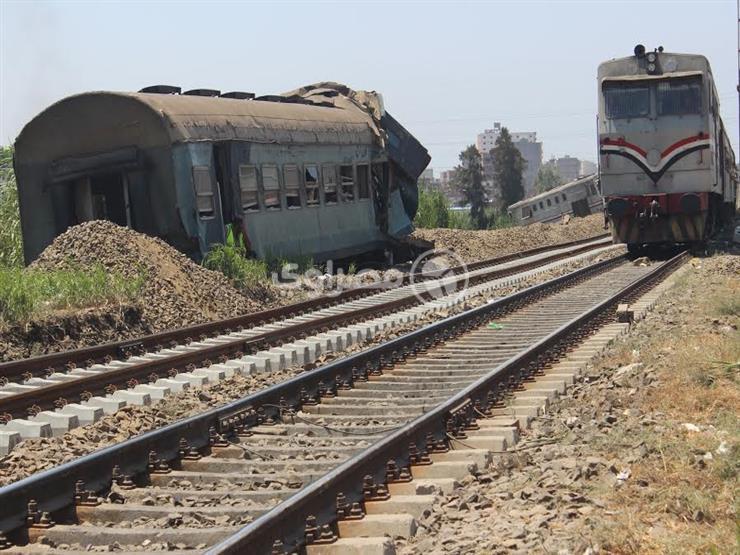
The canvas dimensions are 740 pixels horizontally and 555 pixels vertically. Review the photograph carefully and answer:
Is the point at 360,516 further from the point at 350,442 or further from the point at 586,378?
the point at 586,378

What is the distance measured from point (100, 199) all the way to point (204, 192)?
2.42 meters

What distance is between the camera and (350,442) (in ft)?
23.9

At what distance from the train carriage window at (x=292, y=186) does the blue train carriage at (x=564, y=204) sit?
44572mm

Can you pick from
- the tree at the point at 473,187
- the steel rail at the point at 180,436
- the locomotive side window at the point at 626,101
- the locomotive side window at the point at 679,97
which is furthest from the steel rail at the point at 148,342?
→ the tree at the point at 473,187

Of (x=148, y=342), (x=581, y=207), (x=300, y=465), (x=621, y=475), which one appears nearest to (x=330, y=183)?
(x=148, y=342)

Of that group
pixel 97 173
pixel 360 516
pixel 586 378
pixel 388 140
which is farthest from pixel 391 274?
pixel 360 516

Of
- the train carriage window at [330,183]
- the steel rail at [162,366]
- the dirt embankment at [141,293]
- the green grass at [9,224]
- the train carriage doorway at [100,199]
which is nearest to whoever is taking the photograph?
the steel rail at [162,366]

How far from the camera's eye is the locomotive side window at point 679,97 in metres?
22.5

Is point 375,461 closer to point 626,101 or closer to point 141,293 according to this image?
point 141,293

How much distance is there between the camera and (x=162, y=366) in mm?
10461

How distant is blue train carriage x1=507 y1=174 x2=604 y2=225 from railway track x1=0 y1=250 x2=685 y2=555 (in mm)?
55120

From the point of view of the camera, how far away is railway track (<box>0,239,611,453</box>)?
8.37 metres
